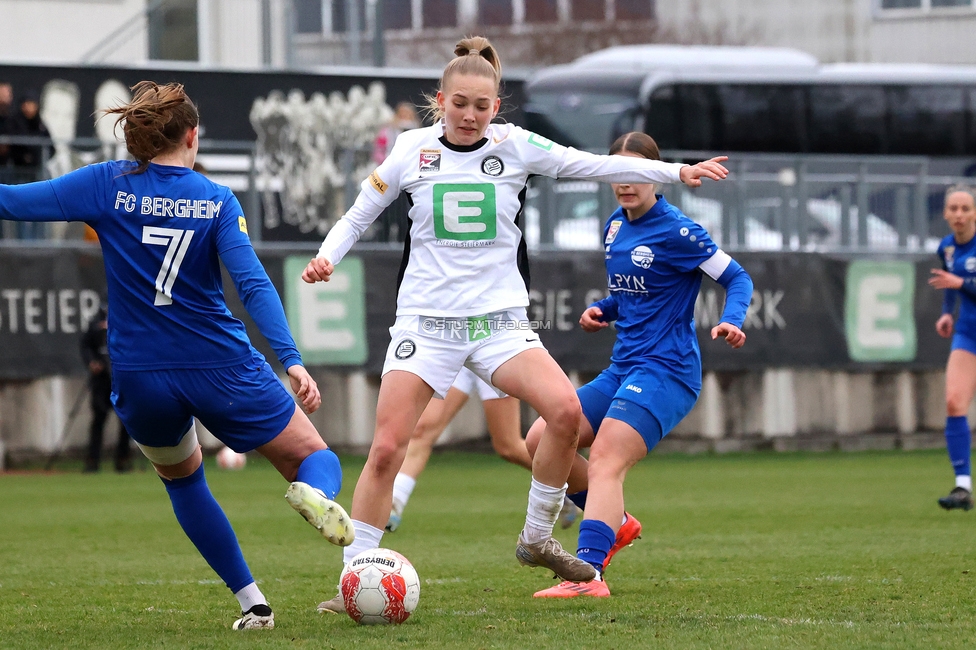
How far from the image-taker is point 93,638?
19.9 feet

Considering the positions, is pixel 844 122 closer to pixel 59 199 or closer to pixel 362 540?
pixel 362 540

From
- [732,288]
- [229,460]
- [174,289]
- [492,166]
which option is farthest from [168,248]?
[229,460]

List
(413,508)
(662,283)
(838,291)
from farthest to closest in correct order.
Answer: (838,291), (413,508), (662,283)

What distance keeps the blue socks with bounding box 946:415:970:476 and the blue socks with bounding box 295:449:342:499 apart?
695 centimetres

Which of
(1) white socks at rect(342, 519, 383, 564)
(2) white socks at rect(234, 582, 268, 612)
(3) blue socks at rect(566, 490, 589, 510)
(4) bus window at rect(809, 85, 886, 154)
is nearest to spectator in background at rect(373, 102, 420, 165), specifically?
(4) bus window at rect(809, 85, 886, 154)

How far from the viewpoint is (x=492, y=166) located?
6809 mm

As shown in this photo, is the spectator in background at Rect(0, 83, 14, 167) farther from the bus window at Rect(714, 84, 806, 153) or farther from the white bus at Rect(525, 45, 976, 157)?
the bus window at Rect(714, 84, 806, 153)

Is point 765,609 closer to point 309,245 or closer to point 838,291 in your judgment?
point 309,245

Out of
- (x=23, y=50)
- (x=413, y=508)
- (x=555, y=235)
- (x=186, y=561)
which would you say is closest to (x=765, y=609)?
(x=186, y=561)

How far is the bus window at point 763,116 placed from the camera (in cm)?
2702

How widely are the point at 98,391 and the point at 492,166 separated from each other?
421 inches

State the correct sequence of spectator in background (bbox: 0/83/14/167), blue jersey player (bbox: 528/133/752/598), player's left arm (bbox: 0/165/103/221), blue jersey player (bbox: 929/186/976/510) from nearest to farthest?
player's left arm (bbox: 0/165/103/221) → blue jersey player (bbox: 528/133/752/598) → blue jersey player (bbox: 929/186/976/510) → spectator in background (bbox: 0/83/14/167)

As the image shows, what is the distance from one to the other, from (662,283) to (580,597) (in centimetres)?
157

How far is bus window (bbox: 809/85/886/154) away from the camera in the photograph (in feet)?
89.7
